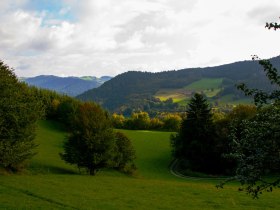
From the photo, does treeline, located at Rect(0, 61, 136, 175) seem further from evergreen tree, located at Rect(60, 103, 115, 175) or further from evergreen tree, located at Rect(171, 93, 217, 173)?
evergreen tree, located at Rect(171, 93, 217, 173)

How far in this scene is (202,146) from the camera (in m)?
78.8

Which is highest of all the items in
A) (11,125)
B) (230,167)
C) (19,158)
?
(11,125)

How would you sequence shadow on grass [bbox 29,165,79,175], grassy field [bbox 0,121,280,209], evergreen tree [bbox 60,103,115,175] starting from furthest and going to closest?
shadow on grass [bbox 29,165,79,175] → evergreen tree [bbox 60,103,115,175] → grassy field [bbox 0,121,280,209]

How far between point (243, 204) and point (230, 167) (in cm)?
3975

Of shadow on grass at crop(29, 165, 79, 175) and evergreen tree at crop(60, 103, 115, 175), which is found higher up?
evergreen tree at crop(60, 103, 115, 175)

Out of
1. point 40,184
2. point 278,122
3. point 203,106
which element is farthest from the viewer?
point 203,106

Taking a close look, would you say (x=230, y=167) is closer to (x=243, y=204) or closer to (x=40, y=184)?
(x=243, y=204)

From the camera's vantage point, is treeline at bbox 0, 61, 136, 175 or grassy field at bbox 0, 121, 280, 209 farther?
treeline at bbox 0, 61, 136, 175

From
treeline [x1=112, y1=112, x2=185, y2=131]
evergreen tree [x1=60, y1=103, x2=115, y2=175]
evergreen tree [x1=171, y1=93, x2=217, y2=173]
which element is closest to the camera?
evergreen tree [x1=60, y1=103, x2=115, y2=175]

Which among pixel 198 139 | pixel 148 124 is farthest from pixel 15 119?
pixel 148 124

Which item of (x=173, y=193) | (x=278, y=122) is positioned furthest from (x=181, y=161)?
(x=278, y=122)

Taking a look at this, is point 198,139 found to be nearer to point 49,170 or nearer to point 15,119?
point 49,170

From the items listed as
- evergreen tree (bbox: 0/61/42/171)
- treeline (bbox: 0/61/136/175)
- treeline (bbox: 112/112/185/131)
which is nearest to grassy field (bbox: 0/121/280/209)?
evergreen tree (bbox: 0/61/42/171)

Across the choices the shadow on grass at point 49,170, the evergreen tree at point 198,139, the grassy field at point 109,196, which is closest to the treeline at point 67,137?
the shadow on grass at point 49,170
